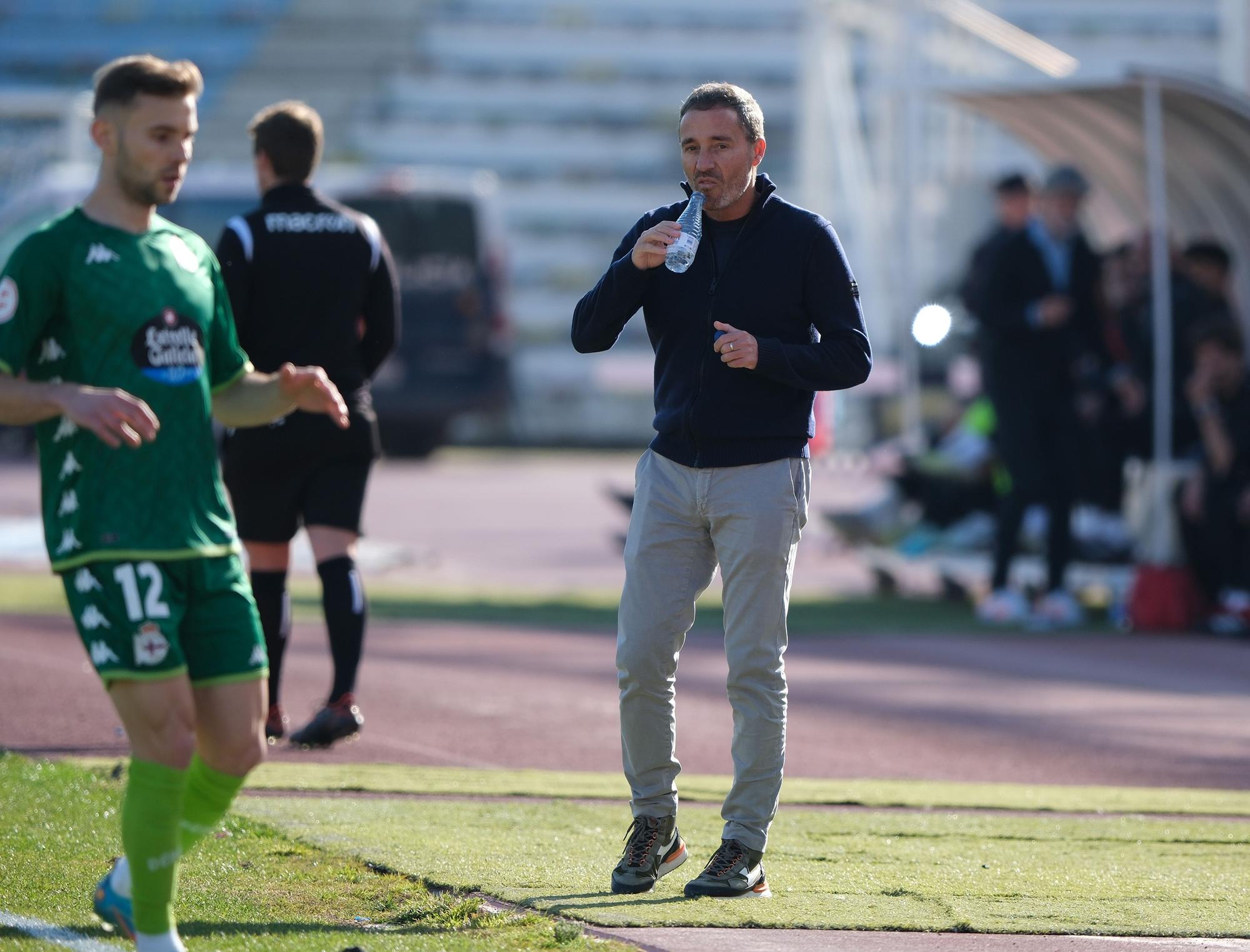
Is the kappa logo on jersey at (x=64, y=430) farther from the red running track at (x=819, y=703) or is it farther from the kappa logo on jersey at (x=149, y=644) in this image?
the red running track at (x=819, y=703)

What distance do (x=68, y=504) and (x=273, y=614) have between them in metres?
3.06

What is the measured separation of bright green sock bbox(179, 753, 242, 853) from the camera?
4.12 metres

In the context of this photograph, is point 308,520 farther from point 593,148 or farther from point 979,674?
point 593,148

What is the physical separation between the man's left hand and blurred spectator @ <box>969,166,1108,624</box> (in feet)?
22.0

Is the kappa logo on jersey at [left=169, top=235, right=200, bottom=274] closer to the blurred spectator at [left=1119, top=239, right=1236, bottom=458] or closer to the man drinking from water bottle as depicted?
the man drinking from water bottle

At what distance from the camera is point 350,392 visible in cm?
695

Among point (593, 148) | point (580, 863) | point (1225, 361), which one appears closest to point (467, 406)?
point (1225, 361)

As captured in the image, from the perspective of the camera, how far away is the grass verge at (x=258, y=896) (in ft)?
14.0

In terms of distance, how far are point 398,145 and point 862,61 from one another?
870 cm

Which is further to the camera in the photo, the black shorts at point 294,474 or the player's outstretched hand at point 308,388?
the black shorts at point 294,474

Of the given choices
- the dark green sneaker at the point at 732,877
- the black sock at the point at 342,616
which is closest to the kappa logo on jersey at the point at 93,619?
the dark green sneaker at the point at 732,877

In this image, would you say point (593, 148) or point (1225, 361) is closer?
point (1225, 361)

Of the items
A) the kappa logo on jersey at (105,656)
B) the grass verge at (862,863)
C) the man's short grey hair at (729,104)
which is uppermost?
the man's short grey hair at (729,104)

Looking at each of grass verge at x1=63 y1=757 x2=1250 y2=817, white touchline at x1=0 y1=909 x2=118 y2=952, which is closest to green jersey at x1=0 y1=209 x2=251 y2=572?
white touchline at x1=0 y1=909 x2=118 y2=952
